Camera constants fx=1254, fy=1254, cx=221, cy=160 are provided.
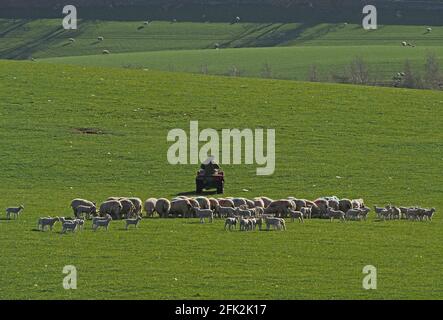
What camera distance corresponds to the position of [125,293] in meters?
26.7

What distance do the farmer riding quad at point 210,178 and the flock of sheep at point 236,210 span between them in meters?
4.24

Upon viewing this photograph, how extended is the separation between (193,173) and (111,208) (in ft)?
37.0

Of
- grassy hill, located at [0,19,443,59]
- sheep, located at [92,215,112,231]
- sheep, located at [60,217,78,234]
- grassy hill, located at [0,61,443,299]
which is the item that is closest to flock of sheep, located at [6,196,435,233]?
grassy hill, located at [0,61,443,299]

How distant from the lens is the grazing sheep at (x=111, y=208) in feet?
125

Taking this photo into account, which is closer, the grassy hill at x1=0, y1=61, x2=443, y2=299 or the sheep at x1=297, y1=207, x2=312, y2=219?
the grassy hill at x1=0, y1=61, x2=443, y2=299

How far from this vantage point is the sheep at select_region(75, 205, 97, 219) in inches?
1487

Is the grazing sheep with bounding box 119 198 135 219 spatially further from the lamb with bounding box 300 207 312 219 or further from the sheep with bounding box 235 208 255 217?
the lamb with bounding box 300 207 312 219

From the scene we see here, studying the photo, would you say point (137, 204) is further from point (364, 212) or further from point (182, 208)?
point (364, 212)

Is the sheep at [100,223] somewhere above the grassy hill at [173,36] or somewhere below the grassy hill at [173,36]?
below

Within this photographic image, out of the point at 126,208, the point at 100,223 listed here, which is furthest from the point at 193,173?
the point at 100,223

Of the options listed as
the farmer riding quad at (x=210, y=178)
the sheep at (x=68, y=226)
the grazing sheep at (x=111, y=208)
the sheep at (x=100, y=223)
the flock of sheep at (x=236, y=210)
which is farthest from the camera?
the farmer riding quad at (x=210, y=178)

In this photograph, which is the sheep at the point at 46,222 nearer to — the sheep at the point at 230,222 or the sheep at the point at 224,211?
the sheep at the point at 230,222

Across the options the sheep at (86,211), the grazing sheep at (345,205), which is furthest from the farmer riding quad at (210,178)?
the sheep at (86,211)
